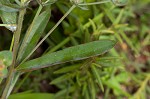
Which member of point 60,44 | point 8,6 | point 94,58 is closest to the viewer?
point 8,6

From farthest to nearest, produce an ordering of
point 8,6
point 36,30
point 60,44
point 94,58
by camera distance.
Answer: point 60,44 → point 94,58 → point 36,30 → point 8,6

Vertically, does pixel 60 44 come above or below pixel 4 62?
below

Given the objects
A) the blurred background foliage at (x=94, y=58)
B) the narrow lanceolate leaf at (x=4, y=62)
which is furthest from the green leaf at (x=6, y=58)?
the blurred background foliage at (x=94, y=58)

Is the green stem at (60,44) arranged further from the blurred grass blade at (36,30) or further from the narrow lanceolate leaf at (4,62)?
the narrow lanceolate leaf at (4,62)

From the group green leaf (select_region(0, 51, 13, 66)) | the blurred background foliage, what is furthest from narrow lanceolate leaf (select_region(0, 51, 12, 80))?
the blurred background foliage

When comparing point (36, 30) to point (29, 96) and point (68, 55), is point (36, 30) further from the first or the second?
point (29, 96)

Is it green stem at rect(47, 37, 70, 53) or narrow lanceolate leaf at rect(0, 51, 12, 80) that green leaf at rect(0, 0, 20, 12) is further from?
green stem at rect(47, 37, 70, 53)

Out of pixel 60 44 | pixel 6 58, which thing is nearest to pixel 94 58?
pixel 60 44
